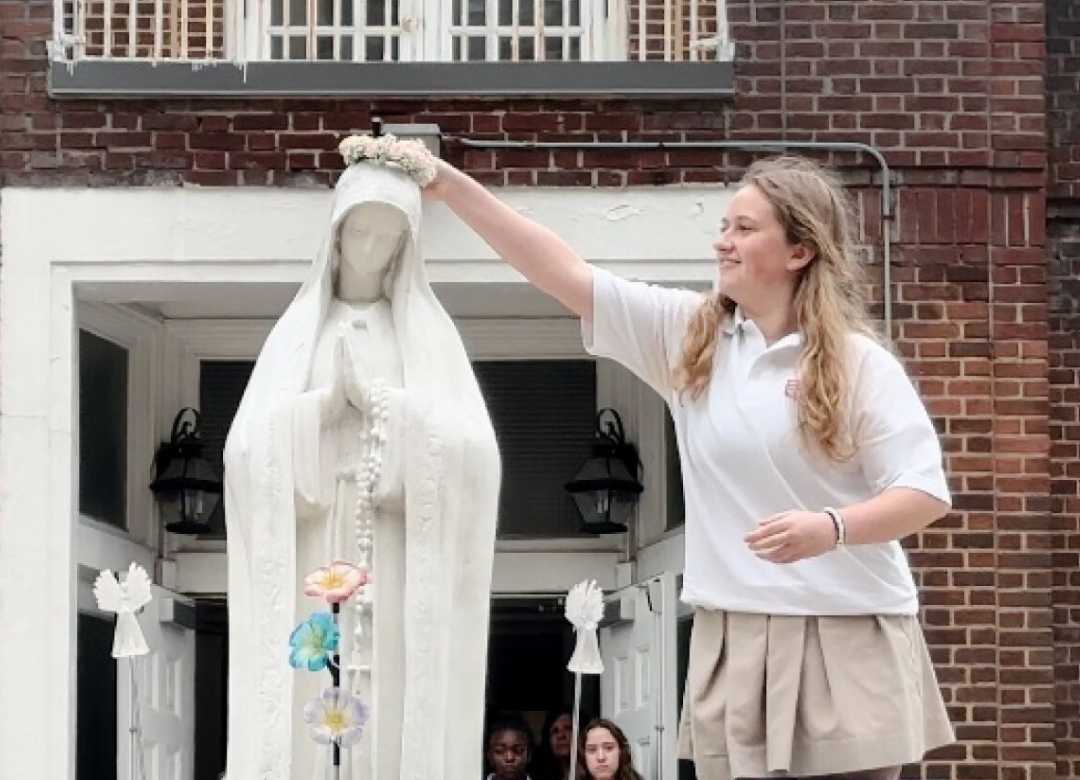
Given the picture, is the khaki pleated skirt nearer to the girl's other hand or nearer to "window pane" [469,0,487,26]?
the girl's other hand

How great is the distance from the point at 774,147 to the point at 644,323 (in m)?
6.55

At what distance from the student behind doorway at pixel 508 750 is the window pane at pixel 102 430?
2.01 meters

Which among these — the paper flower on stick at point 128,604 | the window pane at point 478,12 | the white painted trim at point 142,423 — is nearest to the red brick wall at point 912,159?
the window pane at point 478,12

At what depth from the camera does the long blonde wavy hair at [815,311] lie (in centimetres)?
410

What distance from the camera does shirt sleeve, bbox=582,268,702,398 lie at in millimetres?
A: 4449

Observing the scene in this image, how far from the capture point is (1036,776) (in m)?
10.8

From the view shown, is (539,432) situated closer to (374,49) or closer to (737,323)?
(374,49)

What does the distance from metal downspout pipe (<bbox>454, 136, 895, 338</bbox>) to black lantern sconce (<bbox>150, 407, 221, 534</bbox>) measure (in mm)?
2155

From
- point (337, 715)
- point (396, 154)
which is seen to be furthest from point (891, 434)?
point (337, 715)

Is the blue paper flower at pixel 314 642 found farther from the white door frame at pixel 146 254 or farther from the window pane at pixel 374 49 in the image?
the window pane at pixel 374 49

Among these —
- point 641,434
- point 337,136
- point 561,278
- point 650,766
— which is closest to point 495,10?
point 337,136

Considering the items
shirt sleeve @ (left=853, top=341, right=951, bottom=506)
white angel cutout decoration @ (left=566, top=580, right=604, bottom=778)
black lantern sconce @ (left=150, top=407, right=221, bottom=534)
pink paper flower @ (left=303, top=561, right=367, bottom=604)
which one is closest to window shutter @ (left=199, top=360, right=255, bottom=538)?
black lantern sconce @ (left=150, top=407, right=221, bottom=534)

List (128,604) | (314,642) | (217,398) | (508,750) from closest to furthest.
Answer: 1. (314,642)
2. (128,604)
3. (508,750)
4. (217,398)

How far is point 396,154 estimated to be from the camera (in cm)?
622
